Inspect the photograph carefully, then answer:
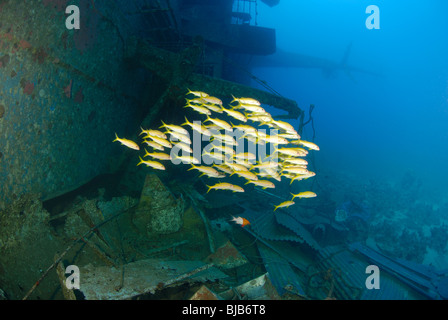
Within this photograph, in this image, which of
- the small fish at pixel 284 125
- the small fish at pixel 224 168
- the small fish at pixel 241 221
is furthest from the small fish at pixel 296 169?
the small fish at pixel 241 221

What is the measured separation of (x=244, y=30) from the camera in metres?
12.3

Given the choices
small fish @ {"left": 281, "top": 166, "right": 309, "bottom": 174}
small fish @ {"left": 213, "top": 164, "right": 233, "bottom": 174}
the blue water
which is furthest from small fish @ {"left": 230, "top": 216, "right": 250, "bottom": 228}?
the blue water

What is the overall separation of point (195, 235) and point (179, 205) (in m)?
0.81

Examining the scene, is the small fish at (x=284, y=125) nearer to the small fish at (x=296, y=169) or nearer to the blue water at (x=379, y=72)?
the small fish at (x=296, y=169)

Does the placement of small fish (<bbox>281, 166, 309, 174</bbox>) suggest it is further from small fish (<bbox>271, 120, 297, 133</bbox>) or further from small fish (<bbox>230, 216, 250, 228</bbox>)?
small fish (<bbox>230, 216, 250, 228</bbox>)

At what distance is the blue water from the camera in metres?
109

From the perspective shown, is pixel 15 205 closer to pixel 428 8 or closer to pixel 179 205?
pixel 179 205

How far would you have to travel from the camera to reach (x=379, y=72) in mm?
145750

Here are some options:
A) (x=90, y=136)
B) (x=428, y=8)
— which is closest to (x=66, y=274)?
(x=90, y=136)

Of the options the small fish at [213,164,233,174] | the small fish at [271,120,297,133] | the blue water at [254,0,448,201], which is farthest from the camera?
the blue water at [254,0,448,201]

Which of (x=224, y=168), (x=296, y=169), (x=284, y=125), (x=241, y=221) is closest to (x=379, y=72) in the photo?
(x=284, y=125)

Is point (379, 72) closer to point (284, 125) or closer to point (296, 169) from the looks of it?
point (284, 125)

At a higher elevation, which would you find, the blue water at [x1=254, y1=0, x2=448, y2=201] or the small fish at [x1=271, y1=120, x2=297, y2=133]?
the blue water at [x1=254, y1=0, x2=448, y2=201]

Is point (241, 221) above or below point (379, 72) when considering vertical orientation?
below
